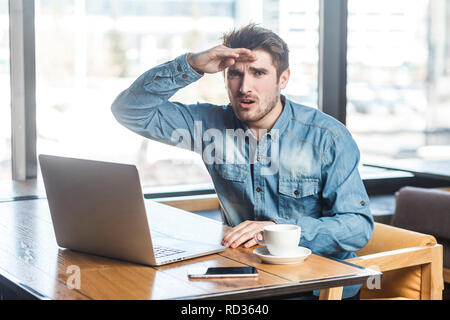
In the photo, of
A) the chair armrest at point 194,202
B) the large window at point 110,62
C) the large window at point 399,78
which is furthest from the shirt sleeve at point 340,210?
the large window at point 399,78

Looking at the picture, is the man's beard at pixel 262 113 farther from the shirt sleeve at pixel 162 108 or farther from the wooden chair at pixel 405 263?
the wooden chair at pixel 405 263

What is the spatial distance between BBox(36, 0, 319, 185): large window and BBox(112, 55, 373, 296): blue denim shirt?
86 cm

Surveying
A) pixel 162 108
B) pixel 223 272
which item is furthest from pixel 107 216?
pixel 162 108

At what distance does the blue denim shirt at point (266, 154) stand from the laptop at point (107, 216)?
0.42 metres

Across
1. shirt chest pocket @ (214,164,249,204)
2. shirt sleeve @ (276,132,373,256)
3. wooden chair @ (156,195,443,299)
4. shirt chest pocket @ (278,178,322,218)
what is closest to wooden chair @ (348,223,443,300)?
wooden chair @ (156,195,443,299)

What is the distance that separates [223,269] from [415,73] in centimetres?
299

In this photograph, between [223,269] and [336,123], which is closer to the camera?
[223,269]

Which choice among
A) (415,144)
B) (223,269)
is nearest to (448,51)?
(415,144)

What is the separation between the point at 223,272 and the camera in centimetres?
135

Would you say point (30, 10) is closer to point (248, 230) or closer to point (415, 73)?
point (248, 230)

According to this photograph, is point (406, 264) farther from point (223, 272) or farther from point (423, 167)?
point (423, 167)

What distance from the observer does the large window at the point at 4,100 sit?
9.84 ft

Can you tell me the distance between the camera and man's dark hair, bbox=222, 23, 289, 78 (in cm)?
216

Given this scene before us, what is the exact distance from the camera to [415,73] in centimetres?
400
